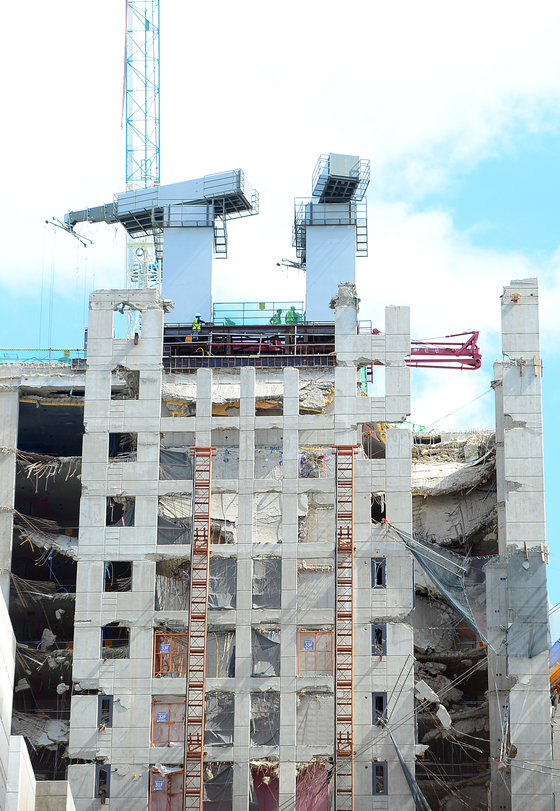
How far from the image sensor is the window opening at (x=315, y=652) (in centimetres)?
7594

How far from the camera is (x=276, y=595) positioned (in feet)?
253

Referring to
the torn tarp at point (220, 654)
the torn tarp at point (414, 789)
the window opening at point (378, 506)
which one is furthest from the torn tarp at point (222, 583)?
the torn tarp at point (414, 789)

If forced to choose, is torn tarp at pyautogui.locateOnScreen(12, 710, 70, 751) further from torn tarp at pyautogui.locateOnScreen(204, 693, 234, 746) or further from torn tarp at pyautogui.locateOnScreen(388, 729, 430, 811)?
torn tarp at pyautogui.locateOnScreen(388, 729, 430, 811)

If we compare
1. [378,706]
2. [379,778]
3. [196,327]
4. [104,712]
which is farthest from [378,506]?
[104,712]

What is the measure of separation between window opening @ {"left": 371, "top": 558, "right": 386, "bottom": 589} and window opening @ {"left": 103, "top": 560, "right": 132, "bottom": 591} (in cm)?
1336

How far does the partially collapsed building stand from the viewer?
2896 inches

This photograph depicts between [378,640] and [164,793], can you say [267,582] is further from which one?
[164,793]

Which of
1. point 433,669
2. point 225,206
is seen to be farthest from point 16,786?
point 225,206

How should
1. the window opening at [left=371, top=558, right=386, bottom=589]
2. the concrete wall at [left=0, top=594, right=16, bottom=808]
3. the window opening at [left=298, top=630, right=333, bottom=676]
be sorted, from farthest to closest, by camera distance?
the window opening at [left=298, top=630, right=333, bottom=676] → the window opening at [left=371, top=558, right=386, bottom=589] → the concrete wall at [left=0, top=594, right=16, bottom=808]

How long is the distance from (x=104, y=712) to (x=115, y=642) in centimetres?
681

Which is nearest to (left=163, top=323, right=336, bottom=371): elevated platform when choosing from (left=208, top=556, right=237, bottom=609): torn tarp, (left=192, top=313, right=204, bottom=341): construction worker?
(left=192, top=313, right=204, bottom=341): construction worker

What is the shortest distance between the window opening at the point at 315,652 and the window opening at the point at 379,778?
557 cm

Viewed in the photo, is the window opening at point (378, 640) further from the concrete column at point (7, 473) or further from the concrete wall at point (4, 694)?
the concrete column at point (7, 473)

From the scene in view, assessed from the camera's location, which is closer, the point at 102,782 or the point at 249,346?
the point at 102,782
